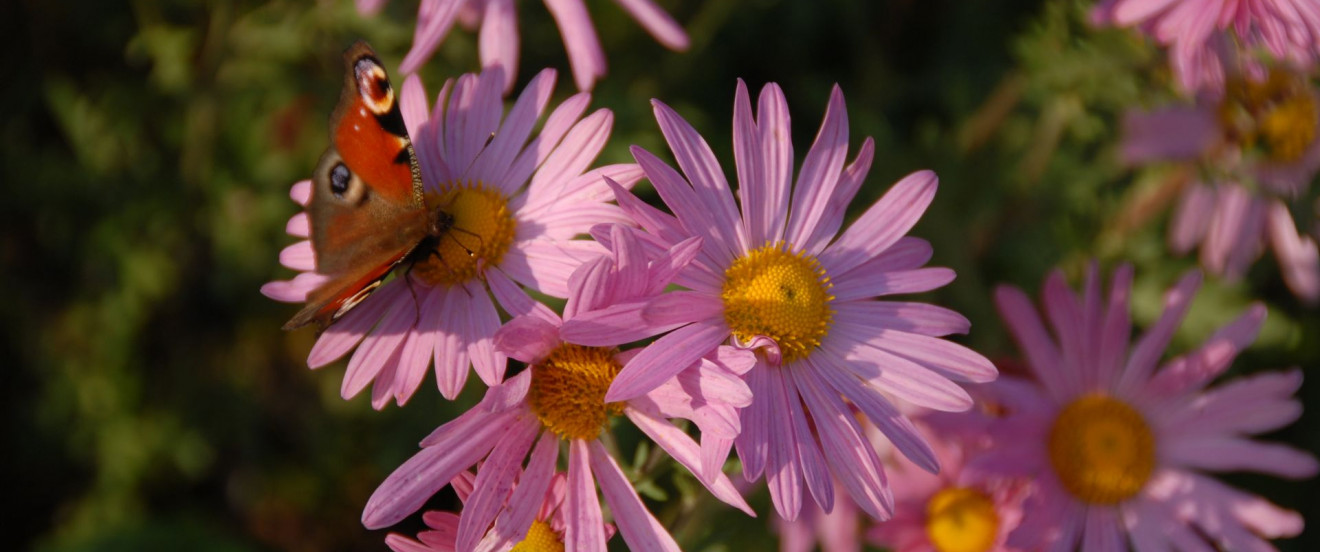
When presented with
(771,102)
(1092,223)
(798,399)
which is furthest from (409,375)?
(1092,223)

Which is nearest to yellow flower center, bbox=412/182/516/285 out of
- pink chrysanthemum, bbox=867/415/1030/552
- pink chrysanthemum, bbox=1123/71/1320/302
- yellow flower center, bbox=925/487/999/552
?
pink chrysanthemum, bbox=867/415/1030/552

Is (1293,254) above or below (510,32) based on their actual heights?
below

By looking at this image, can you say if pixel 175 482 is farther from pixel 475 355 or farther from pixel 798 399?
pixel 798 399

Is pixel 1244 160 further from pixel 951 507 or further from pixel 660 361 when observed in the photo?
pixel 660 361

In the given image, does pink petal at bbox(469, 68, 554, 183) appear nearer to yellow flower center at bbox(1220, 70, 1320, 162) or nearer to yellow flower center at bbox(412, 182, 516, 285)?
yellow flower center at bbox(412, 182, 516, 285)

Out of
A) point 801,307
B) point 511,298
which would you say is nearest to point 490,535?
point 511,298

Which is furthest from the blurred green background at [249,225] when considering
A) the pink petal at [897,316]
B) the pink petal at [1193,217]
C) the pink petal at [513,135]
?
the pink petal at [897,316]

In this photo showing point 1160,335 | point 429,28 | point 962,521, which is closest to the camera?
point 429,28
